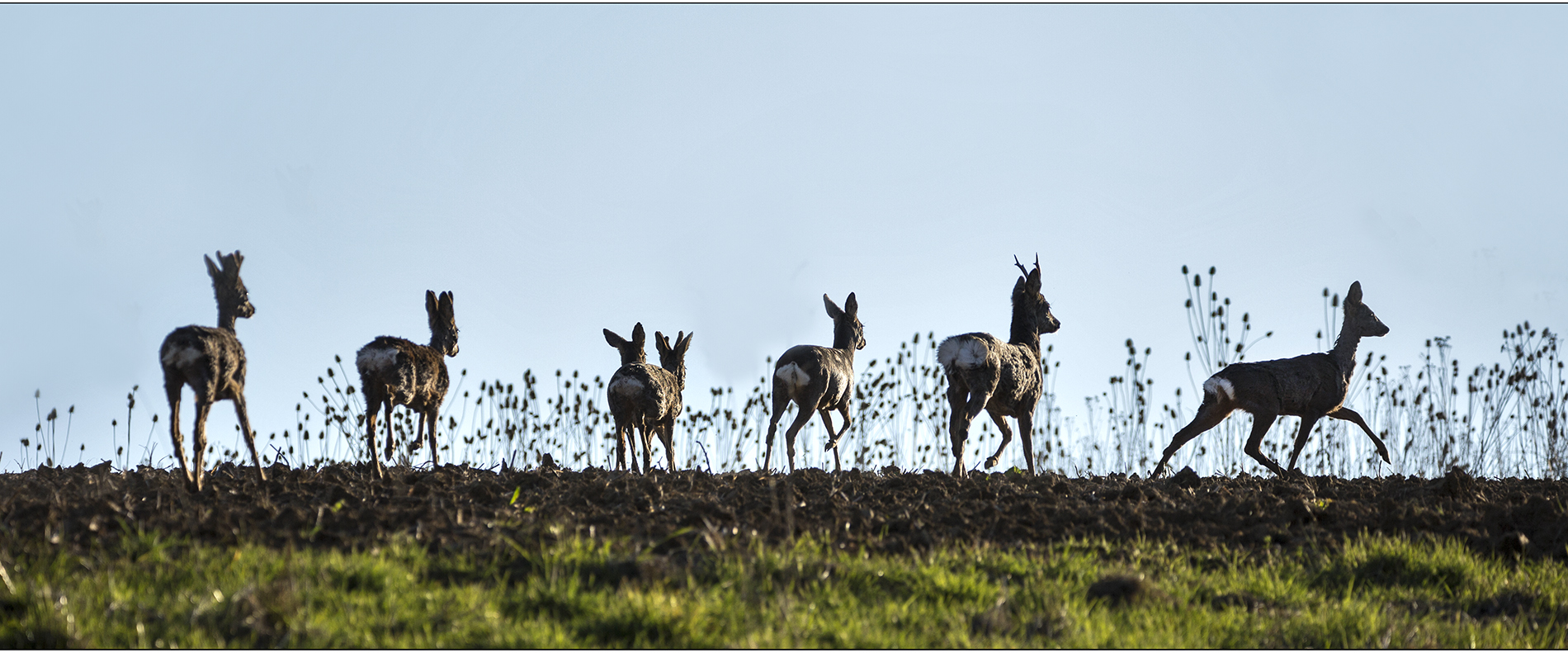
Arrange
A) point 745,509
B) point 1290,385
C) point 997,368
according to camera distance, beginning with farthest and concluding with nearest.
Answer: point 1290,385 → point 997,368 → point 745,509

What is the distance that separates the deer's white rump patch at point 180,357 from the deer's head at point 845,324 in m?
7.23

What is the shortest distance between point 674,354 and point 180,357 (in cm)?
653

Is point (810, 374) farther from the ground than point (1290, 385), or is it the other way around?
point (810, 374)

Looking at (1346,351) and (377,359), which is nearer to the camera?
(377,359)

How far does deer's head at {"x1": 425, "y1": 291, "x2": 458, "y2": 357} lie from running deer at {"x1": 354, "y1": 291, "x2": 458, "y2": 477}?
0.29 meters

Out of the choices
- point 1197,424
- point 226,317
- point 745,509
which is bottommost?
point 745,509

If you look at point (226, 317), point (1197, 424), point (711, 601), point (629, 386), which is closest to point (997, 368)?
point (1197, 424)

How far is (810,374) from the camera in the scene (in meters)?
11.3

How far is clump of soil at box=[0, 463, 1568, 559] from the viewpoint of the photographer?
600cm

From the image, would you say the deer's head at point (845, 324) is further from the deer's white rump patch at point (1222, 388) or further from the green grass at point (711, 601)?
the green grass at point (711, 601)

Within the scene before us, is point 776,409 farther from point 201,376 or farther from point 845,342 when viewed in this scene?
point 201,376

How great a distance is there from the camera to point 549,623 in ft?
16.0

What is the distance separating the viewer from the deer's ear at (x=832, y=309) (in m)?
13.0

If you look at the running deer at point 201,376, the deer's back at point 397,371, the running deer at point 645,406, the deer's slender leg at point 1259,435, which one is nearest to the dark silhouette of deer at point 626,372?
the running deer at point 645,406
